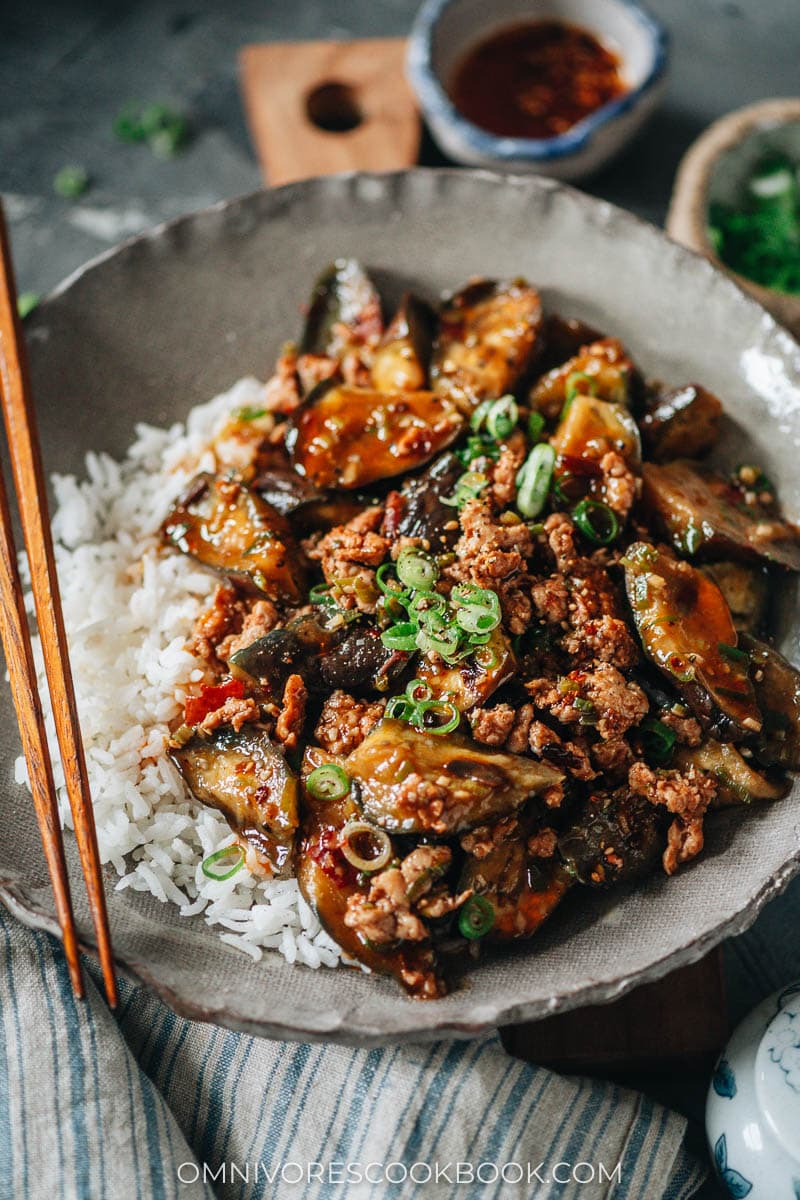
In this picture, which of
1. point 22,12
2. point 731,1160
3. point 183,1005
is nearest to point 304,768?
point 183,1005

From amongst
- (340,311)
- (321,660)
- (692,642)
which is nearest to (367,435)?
(340,311)

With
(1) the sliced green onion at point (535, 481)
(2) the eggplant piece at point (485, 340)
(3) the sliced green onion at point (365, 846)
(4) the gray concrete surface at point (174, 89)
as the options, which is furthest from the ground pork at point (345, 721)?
(4) the gray concrete surface at point (174, 89)

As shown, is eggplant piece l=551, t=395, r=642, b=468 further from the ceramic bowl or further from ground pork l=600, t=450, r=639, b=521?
the ceramic bowl

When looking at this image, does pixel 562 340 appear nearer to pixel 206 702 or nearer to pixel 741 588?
pixel 741 588

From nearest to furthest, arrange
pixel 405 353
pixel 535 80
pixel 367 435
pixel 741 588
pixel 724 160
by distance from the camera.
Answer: pixel 741 588
pixel 367 435
pixel 405 353
pixel 724 160
pixel 535 80

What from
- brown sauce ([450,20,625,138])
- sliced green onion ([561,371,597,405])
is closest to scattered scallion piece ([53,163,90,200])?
brown sauce ([450,20,625,138])

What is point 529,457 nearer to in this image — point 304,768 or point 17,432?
point 304,768
